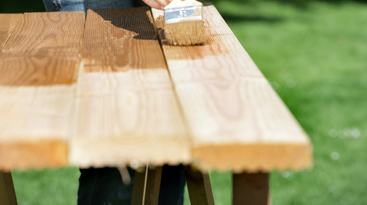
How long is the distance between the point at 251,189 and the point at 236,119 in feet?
0.60

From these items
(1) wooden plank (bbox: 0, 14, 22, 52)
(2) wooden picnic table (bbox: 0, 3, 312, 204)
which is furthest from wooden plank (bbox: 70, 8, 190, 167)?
(1) wooden plank (bbox: 0, 14, 22, 52)

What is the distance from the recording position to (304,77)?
165 inches

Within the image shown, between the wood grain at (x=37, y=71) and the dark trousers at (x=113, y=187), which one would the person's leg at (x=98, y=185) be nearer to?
the dark trousers at (x=113, y=187)

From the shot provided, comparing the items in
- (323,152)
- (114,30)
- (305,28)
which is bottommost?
(305,28)

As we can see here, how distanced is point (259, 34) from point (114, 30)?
5052 millimetres

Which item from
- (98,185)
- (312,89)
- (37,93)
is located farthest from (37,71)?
(312,89)

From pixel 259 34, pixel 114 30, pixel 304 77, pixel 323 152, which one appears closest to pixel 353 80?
pixel 304 77

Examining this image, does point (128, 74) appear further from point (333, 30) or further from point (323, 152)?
point (333, 30)

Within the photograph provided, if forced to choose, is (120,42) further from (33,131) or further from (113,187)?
(113,187)

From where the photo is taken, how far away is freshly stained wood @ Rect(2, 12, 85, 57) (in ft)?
3.58

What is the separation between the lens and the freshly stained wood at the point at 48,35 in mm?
1091

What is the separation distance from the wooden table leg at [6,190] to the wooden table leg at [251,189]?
32.6 inches

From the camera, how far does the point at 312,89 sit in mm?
3861

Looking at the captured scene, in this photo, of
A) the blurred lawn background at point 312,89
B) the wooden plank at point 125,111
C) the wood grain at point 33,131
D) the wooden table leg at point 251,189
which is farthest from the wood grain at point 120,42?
the blurred lawn background at point 312,89
